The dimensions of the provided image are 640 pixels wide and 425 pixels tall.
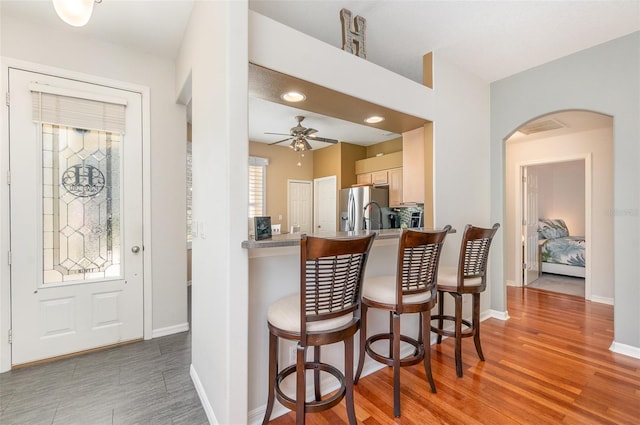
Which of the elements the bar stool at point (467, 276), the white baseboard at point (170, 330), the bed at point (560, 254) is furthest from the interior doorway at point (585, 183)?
the white baseboard at point (170, 330)

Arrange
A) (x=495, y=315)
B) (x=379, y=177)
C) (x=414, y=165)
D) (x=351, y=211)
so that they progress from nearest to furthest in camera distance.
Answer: (x=414, y=165) < (x=495, y=315) < (x=351, y=211) < (x=379, y=177)

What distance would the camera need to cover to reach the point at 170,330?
9.66ft

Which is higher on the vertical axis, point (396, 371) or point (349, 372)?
point (349, 372)

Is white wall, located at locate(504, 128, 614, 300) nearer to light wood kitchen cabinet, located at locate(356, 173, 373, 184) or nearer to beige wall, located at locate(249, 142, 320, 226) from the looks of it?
light wood kitchen cabinet, located at locate(356, 173, 373, 184)

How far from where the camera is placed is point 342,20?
221cm

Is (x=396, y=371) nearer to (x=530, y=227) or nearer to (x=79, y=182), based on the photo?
(x=79, y=182)

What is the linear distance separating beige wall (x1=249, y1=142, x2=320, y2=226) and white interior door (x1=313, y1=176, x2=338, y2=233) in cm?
53

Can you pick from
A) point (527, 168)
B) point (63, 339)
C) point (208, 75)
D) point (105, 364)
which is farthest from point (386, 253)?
point (527, 168)

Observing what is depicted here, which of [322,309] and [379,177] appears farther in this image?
[379,177]

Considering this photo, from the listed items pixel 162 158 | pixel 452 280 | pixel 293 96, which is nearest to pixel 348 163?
pixel 162 158

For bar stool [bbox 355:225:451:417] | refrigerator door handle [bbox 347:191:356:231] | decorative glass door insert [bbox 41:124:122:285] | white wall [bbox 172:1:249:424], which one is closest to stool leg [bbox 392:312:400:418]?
bar stool [bbox 355:225:451:417]

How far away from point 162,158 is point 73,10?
1767mm

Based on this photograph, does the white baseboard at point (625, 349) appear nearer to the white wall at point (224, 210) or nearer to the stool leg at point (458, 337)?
the stool leg at point (458, 337)

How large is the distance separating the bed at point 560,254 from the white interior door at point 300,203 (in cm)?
488
